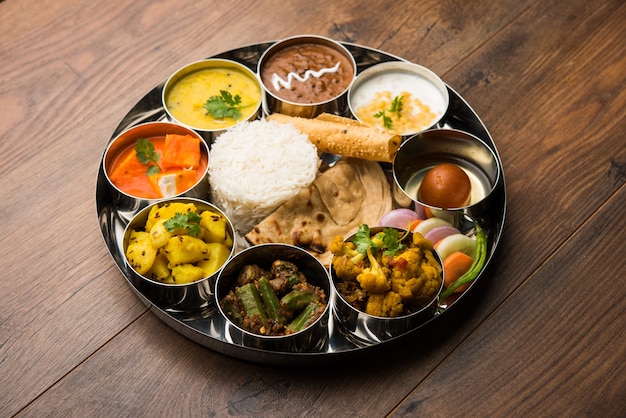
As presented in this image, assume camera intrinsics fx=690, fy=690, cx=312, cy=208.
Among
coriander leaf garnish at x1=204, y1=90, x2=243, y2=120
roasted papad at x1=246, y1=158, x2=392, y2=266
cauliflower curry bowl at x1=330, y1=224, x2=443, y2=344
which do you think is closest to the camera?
cauliflower curry bowl at x1=330, y1=224, x2=443, y2=344

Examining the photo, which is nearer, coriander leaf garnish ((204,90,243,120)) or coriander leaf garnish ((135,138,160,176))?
coriander leaf garnish ((135,138,160,176))

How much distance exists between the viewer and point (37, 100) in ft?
10.0

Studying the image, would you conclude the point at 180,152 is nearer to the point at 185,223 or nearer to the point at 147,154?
the point at 147,154

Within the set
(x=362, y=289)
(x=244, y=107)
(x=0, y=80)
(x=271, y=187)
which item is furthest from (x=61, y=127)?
(x=362, y=289)

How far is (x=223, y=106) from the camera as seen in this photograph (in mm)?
2936

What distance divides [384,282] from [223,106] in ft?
3.80

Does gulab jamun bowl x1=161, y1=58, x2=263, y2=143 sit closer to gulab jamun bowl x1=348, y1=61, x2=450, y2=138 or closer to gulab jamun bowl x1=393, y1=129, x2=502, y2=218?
gulab jamun bowl x1=348, y1=61, x2=450, y2=138

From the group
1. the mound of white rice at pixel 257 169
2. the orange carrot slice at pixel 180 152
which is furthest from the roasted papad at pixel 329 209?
the orange carrot slice at pixel 180 152

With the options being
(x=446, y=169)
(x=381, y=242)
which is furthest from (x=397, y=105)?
(x=381, y=242)

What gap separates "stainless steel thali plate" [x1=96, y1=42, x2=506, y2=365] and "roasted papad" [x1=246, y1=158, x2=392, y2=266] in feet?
1.20

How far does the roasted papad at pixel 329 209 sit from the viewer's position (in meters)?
2.63

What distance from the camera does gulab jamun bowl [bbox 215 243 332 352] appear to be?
7.39 feet

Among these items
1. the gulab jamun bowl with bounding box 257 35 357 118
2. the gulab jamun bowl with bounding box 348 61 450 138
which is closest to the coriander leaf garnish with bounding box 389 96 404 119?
the gulab jamun bowl with bounding box 348 61 450 138

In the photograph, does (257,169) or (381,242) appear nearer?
(381,242)
